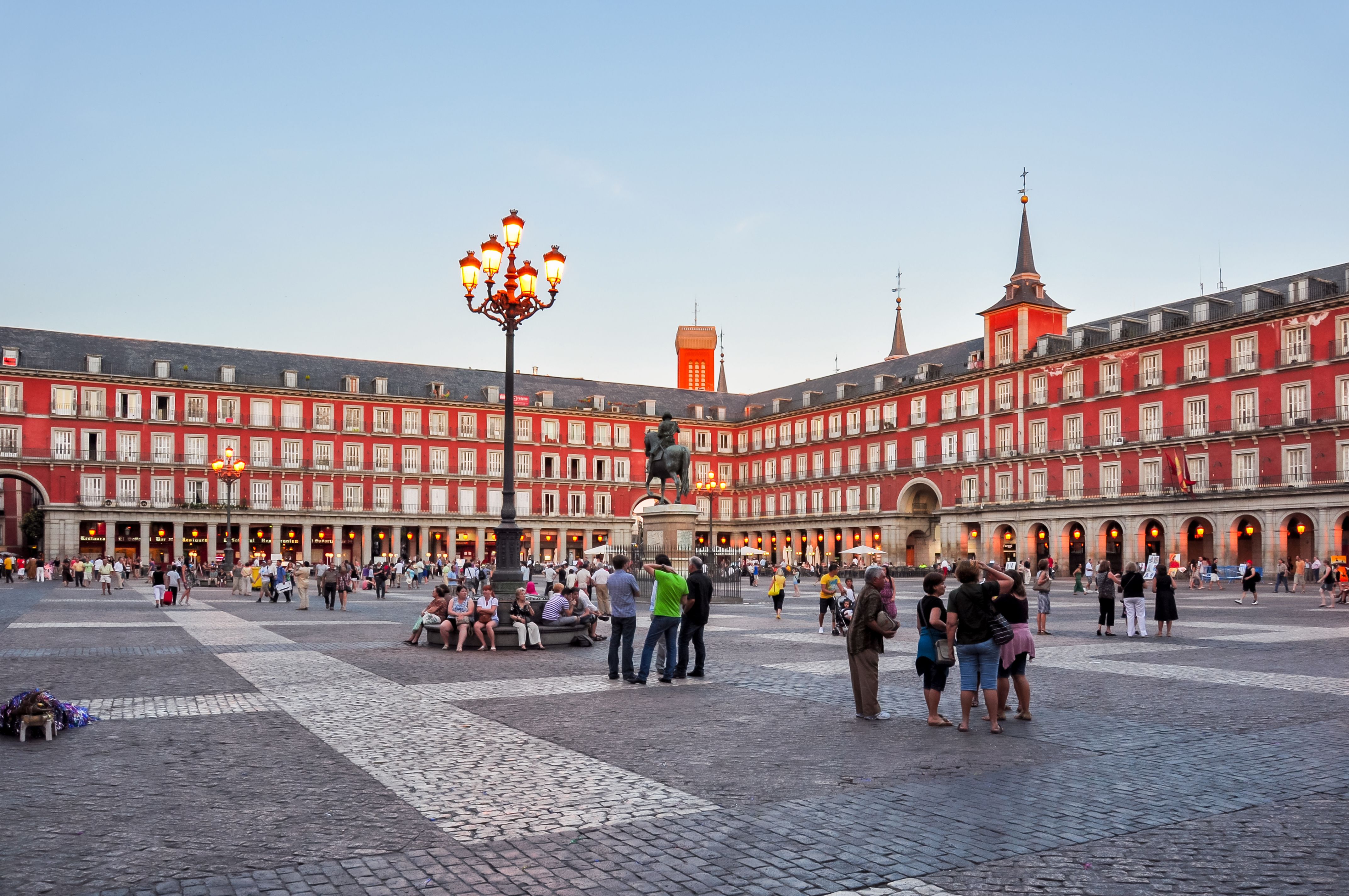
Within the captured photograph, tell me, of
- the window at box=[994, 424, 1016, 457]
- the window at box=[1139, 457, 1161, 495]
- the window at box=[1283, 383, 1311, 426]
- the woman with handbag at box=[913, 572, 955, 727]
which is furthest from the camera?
the window at box=[994, 424, 1016, 457]

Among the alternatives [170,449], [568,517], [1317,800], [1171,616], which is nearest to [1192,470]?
[1171,616]

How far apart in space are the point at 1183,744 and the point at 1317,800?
178 centimetres

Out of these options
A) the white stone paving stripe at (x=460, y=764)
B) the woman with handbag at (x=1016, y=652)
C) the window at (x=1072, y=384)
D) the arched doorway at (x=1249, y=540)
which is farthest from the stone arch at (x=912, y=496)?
the woman with handbag at (x=1016, y=652)

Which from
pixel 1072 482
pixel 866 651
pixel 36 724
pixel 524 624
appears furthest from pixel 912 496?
pixel 36 724

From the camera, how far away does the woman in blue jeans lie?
8.72 metres

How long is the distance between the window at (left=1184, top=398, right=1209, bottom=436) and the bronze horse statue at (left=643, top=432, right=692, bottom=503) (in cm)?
2876

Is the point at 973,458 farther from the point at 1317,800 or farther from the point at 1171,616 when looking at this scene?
the point at 1317,800

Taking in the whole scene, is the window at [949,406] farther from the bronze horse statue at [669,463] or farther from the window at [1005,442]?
the bronze horse statue at [669,463]

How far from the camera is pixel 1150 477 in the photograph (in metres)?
49.7

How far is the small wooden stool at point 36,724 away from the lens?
8.29m

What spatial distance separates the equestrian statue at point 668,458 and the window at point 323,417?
42.0 metres

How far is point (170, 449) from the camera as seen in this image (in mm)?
62562

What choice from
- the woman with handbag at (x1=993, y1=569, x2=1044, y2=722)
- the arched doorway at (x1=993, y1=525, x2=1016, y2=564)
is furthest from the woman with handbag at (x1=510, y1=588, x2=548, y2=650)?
the arched doorway at (x1=993, y1=525, x2=1016, y2=564)

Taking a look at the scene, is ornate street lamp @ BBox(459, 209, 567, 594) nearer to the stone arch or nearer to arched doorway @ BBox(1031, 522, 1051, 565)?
arched doorway @ BBox(1031, 522, 1051, 565)
